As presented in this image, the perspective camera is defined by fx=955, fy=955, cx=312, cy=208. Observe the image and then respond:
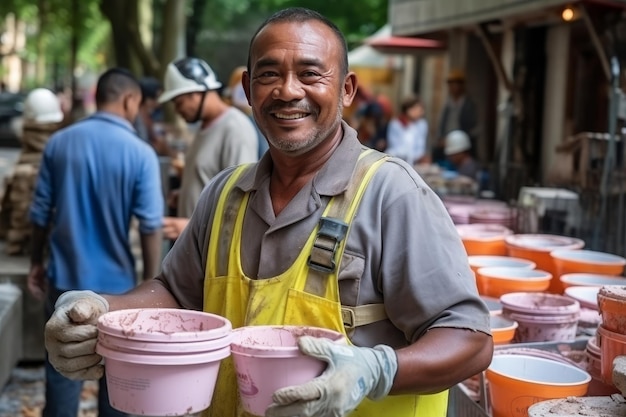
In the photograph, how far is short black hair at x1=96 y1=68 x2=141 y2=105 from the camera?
5.72 meters

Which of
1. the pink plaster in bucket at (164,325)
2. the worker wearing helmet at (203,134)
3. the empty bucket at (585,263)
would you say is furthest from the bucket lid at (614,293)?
the worker wearing helmet at (203,134)

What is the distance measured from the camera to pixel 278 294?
2.49 meters

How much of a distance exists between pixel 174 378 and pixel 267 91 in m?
0.79

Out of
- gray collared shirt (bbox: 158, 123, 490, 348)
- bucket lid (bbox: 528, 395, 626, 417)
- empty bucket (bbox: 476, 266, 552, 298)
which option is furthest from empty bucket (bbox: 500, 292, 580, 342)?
gray collared shirt (bbox: 158, 123, 490, 348)

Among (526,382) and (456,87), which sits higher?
(456,87)

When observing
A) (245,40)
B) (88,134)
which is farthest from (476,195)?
(245,40)

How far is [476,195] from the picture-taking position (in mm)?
9172

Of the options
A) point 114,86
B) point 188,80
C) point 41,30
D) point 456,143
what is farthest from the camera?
point 41,30

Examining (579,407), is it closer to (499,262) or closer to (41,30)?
(499,262)

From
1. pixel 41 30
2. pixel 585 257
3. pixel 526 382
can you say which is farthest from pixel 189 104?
pixel 41 30

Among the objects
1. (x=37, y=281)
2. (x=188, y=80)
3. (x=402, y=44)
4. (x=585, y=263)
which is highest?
(x=402, y=44)

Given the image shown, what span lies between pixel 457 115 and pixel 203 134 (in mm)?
8908

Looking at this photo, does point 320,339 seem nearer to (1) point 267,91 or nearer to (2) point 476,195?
(1) point 267,91

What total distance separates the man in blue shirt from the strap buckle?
3262 millimetres
